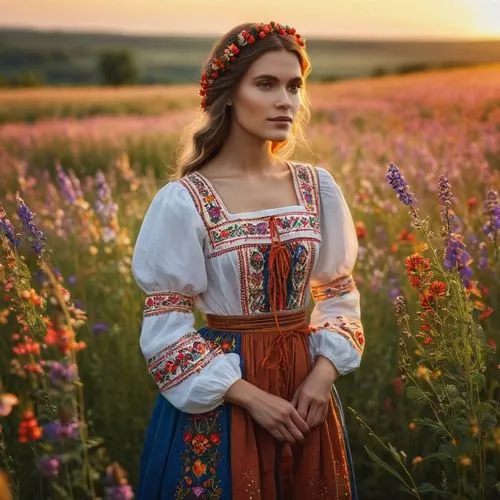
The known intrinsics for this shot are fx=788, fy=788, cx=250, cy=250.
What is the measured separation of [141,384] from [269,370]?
131 cm

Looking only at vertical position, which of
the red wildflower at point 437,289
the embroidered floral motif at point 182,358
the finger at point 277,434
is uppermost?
the red wildflower at point 437,289

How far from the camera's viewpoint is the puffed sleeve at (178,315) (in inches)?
80.4

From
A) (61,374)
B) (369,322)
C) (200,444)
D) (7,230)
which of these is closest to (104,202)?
(369,322)

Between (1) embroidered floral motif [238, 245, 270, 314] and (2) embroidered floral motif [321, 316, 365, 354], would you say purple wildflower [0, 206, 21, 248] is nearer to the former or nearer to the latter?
(1) embroidered floral motif [238, 245, 270, 314]

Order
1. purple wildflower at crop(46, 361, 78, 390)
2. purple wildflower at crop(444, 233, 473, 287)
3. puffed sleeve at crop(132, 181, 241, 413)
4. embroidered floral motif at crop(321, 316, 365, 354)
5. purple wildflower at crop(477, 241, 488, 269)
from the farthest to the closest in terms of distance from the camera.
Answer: purple wildflower at crop(477, 241, 488, 269) < embroidered floral motif at crop(321, 316, 365, 354) < puffed sleeve at crop(132, 181, 241, 413) < purple wildflower at crop(444, 233, 473, 287) < purple wildflower at crop(46, 361, 78, 390)

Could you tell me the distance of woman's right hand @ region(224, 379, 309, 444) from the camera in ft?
6.63

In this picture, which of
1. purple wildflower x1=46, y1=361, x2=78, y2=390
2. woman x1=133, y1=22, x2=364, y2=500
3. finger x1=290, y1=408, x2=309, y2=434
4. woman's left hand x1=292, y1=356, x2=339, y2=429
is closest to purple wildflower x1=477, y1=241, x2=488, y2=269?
woman x1=133, y1=22, x2=364, y2=500

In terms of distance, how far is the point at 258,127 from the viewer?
2133 millimetres

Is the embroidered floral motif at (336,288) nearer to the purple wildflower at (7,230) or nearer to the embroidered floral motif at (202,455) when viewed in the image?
the embroidered floral motif at (202,455)

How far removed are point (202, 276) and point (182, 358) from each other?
0.72ft

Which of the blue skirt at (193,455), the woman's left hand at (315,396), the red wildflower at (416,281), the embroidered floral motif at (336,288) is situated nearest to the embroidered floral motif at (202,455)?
the blue skirt at (193,455)

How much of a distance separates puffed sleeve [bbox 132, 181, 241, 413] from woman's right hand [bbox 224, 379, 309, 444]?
0.11 feet

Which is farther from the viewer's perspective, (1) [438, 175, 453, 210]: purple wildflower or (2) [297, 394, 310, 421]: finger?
(2) [297, 394, 310, 421]: finger

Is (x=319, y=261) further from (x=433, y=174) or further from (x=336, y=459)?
(x=433, y=174)
